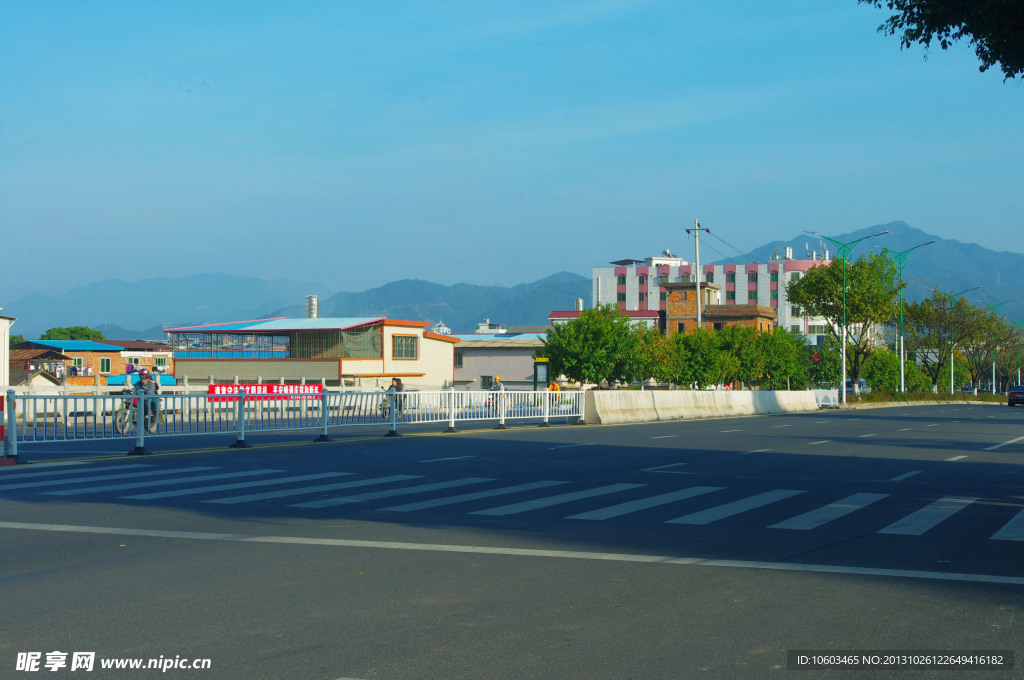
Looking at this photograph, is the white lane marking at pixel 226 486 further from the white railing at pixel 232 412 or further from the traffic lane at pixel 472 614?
the white railing at pixel 232 412

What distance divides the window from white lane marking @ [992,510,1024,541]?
197 ft

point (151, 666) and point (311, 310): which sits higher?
point (311, 310)

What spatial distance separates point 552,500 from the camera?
11852 mm

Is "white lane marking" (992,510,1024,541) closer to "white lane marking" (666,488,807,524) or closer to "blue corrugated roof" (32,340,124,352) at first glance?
"white lane marking" (666,488,807,524)

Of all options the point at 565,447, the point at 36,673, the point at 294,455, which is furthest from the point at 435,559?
the point at 565,447

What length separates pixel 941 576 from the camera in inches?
289

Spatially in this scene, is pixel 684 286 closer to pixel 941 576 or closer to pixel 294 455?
pixel 294 455

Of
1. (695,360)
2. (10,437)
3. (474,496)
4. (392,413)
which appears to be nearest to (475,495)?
(474,496)

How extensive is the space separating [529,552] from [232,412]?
14522mm

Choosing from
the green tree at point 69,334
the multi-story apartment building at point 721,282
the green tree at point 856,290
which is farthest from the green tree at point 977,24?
the multi-story apartment building at point 721,282

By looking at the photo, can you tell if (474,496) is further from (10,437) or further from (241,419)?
(241,419)

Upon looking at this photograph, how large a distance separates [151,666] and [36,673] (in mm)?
589

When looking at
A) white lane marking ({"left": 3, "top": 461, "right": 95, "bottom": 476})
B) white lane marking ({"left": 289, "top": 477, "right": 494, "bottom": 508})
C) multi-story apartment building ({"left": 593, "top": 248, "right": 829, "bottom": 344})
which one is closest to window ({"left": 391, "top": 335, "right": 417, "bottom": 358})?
white lane marking ({"left": 3, "top": 461, "right": 95, "bottom": 476})

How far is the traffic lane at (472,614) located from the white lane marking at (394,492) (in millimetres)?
3217
